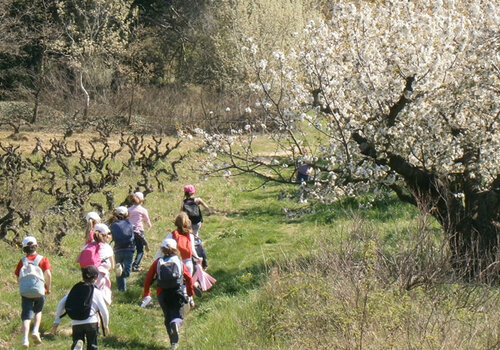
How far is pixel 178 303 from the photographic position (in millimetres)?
10984

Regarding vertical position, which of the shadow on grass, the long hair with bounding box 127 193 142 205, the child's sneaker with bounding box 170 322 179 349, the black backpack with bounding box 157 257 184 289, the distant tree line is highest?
the distant tree line

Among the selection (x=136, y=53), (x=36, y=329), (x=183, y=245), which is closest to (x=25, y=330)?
(x=36, y=329)

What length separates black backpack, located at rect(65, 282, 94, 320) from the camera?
9789 mm

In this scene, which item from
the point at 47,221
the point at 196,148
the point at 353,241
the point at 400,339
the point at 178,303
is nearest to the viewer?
the point at 400,339

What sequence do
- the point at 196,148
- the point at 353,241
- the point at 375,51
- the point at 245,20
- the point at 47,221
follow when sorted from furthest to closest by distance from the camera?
the point at 245,20, the point at 196,148, the point at 47,221, the point at 375,51, the point at 353,241

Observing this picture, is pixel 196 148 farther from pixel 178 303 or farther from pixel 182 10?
pixel 178 303

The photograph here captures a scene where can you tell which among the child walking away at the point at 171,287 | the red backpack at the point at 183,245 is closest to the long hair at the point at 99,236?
the child walking away at the point at 171,287

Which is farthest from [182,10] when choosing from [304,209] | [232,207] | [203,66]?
[304,209]

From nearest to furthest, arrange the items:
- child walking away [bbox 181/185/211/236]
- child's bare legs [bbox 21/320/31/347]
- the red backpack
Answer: child's bare legs [bbox 21/320/31/347], the red backpack, child walking away [bbox 181/185/211/236]

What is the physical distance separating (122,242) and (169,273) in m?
3.05

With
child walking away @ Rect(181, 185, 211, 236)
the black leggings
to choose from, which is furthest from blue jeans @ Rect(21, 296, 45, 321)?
child walking away @ Rect(181, 185, 211, 236)

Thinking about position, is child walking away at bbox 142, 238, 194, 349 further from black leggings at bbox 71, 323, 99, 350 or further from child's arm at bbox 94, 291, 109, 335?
black leggings at bbox 71, 323, 99, 350

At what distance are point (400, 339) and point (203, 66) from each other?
35.5 meters

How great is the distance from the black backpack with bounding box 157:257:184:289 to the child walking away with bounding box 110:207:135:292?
258 cm
